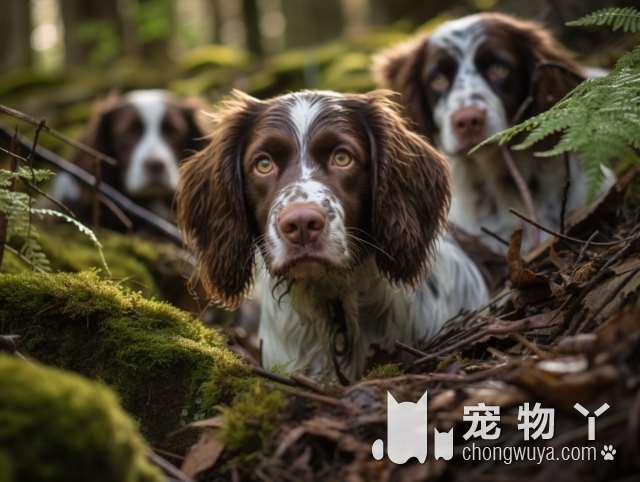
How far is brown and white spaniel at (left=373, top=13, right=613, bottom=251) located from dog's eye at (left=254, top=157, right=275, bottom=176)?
62.0 inches

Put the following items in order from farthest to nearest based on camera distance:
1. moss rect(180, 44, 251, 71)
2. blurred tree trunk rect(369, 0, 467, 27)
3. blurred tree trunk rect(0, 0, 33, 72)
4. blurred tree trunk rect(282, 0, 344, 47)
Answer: blurred tree trunk rect(0, 0, 33, 72), blurred tree trunk rect(282, 0, 344, 47), moss rect(180, 44, 251, 71), blurred tree trunk rect(369, 0, 467, 27)

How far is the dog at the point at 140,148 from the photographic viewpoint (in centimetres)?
730

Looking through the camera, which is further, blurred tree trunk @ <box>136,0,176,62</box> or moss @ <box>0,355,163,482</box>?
blurred tree trunk @ <box>136,0,176,62</box>

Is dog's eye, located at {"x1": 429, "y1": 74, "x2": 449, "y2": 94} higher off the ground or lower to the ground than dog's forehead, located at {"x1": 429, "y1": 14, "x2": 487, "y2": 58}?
lower

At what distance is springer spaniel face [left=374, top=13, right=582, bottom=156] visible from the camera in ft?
15.8

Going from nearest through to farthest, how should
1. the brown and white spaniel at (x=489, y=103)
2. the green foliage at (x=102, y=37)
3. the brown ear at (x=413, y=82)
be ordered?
the brown and white spaniel at (x=489, y=103) < the brown ear at (x=413, y=82) < the green foliage at (x=102, y=37)

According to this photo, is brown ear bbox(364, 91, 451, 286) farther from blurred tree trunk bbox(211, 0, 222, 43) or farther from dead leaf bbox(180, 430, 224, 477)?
blurred tree trunk bbox(211, 0, 222, 43)

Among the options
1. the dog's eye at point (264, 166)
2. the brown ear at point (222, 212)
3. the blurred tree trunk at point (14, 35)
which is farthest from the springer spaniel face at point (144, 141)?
the blurred tree trunk at point (14, 35)

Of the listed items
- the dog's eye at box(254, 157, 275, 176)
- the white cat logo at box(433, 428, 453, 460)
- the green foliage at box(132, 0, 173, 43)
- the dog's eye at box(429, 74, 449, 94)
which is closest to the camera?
the white cat logo at box(433, 428, 453, 460)

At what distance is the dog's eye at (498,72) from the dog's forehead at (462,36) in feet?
0.57

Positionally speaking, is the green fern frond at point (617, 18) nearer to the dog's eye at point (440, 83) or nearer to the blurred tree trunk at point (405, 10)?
the dog's eye at point (440, 83)

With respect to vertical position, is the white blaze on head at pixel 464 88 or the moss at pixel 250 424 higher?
the white blaze on head at pixel 464 88

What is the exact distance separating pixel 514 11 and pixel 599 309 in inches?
234

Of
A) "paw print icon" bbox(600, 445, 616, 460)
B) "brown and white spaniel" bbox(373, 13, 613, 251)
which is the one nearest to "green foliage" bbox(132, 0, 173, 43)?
"brown and white spaniel" bbox(373, 13, 613, 251)
